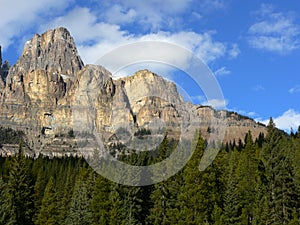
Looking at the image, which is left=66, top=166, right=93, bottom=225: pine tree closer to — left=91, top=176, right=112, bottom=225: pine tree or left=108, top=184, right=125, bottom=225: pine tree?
left=91, top=176, right=112, bottom=225: pine tree

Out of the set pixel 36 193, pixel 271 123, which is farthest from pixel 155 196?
pixel 36 193

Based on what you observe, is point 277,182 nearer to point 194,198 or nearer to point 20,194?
point 194,198

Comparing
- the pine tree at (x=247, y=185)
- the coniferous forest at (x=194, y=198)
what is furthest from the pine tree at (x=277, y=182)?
the pine tree at (x=247, y=185)

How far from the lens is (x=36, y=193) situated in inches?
2788

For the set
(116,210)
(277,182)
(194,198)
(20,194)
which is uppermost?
(277,182)

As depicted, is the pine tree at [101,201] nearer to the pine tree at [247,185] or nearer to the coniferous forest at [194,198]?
the coniferous forest at [194,198]

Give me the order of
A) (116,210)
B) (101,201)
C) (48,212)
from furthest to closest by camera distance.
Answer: (48,212), (101,201), (116,210)

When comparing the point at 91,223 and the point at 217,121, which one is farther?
the point at 91,223

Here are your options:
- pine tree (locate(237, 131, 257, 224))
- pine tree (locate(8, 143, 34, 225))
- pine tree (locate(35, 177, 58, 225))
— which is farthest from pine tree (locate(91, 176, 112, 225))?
pine tree (locate(237, 131, 257, 224))

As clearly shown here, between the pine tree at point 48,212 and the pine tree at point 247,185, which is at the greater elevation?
the pine tree at point 247,185

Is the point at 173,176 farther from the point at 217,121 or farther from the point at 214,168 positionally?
the point at 217,121

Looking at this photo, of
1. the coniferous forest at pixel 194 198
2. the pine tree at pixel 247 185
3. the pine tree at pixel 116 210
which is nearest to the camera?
the coniferous forest at pixel 194 198

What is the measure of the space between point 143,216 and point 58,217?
54.3ft

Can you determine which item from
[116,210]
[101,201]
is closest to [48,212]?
[101,201]
